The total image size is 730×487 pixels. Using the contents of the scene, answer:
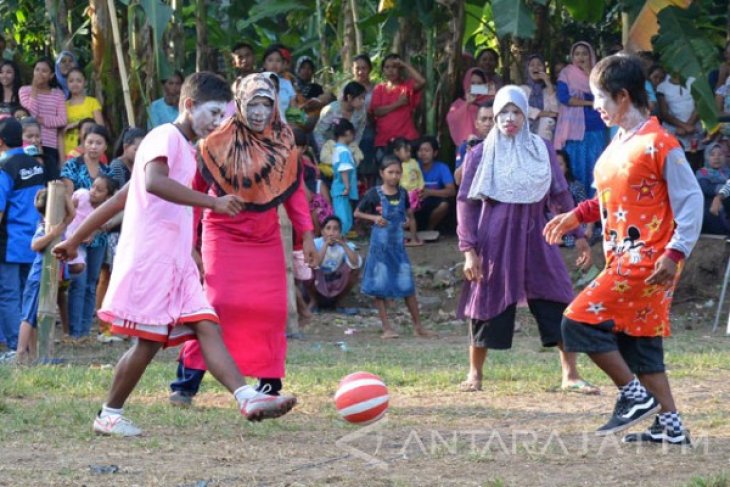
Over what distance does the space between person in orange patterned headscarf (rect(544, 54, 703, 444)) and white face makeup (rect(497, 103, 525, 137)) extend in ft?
6.19

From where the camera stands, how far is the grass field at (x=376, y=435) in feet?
19.0

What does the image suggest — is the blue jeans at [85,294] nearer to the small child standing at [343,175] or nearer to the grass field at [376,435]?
the grass field at [376,435]

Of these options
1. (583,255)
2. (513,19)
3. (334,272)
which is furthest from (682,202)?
(334,272)

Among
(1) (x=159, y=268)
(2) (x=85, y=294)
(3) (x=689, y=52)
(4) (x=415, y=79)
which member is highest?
(3) (x=689, y=52)

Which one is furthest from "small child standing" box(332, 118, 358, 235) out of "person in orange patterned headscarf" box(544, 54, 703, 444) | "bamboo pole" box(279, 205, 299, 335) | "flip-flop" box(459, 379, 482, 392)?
"person in orange patterned headscarf" box(544, 54, 703, 444)

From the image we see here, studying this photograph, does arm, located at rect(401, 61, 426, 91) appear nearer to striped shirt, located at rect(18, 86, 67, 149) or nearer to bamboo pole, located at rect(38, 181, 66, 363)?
striped shirt, located at rect(18, 86, 67, 149)

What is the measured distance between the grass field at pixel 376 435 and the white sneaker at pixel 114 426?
7 cm

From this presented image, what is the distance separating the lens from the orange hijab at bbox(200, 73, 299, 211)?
7328mm

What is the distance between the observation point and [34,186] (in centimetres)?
1106

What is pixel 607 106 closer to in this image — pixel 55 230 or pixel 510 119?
pixel 510 119

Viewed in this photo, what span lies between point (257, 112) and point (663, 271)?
2409 mm

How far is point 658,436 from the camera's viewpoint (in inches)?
255

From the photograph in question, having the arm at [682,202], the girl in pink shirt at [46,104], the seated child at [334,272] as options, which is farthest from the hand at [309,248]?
the girl in pink shirt at [46,104]

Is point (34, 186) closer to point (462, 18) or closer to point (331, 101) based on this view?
point (331, 101)
